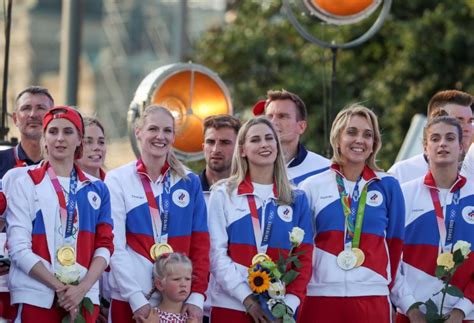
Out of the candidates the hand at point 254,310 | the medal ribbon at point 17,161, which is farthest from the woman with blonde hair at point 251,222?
the medal ribbon at point 17,161

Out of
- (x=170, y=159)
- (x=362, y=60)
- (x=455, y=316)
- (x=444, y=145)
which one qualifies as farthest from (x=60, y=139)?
(x=362, y=60)

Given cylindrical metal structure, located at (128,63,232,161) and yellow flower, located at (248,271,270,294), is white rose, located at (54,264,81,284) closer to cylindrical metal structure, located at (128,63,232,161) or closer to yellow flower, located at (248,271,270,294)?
yellow flower, located at (248,271,270,294)

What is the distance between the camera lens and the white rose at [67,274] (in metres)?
7.91

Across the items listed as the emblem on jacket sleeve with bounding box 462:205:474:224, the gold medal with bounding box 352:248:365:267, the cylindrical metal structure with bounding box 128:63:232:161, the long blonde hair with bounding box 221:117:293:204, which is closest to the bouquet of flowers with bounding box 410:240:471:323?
the emblem on jacket sleeve with bounding box 462:205:474:224

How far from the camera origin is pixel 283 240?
8398 mm

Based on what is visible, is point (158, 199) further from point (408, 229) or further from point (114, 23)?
point (114, 23)

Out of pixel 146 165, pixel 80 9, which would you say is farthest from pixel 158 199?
pixel 80 9

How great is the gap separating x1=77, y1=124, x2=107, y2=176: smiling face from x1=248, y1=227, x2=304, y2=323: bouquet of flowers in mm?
1741

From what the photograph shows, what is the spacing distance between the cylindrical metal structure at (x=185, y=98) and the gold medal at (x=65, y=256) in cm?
275

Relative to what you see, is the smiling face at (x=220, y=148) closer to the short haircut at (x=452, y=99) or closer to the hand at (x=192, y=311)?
the hand at (x=192, y=311)

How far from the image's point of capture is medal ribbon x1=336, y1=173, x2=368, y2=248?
8.51 meters

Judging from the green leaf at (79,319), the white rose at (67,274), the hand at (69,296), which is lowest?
the green leaf at (79,319)

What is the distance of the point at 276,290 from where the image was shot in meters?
8.20

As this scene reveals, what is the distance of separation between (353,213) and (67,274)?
194cm
